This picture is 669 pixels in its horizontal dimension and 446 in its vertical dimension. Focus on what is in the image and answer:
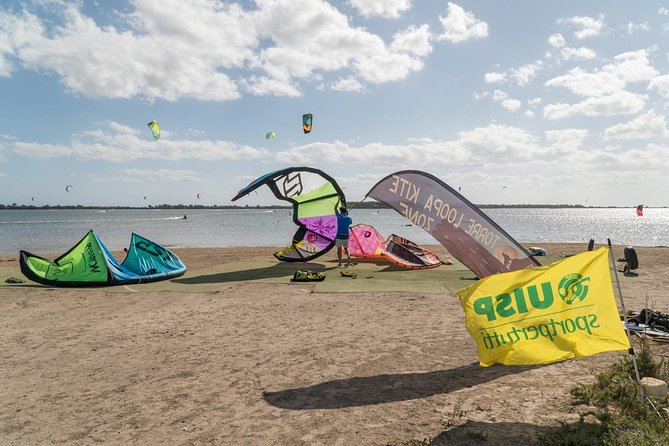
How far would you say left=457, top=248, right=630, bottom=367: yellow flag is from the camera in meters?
4.70

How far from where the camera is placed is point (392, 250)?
1677 centimetres

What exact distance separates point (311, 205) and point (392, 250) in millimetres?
3590

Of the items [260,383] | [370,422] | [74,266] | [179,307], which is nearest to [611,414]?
[370,422]

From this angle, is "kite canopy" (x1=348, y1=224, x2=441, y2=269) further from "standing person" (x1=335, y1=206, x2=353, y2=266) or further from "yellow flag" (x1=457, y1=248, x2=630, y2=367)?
"yellow flag" (x1=457, y1=248, x2=630, y2=367)

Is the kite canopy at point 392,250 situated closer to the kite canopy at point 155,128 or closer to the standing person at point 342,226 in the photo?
the standing person at point 342,226

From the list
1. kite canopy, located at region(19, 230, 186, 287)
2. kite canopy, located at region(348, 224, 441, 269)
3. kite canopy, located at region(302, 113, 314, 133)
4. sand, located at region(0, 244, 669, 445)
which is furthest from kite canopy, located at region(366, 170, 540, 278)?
kite canopy, located at region(302, 113, 314, 133)

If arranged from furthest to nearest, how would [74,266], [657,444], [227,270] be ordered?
1. [227,270]
2. [74,266]
3. [657,444]

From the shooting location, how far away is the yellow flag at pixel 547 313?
470 centimetres

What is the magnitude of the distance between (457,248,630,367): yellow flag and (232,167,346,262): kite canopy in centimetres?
1153

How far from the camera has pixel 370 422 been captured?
4496 millimetres

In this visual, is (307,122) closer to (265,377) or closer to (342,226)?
(342,226)

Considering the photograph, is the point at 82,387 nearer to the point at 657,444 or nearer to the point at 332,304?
the point at 332,304

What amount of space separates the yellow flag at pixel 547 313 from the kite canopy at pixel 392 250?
35.2 feet

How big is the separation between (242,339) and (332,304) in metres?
2.99
